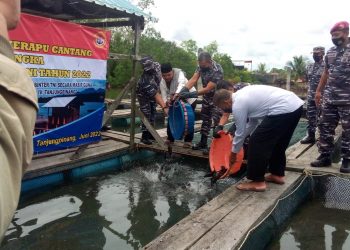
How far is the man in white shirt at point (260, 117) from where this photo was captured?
13.3 ft

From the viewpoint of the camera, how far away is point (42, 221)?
13.2ft

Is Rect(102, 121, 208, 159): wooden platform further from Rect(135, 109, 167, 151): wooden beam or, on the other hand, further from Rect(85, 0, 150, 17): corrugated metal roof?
Rect(85, 0, 150, 17): corrugated metal roof

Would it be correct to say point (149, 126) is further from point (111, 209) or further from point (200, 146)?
point (111, 209)

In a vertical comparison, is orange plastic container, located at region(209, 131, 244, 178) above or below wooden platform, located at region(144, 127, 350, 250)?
above

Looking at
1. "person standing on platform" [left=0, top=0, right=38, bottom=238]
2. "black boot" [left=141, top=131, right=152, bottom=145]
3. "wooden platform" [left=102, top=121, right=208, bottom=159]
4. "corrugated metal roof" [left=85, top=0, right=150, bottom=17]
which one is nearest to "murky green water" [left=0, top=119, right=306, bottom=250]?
"wooden platform" [left=102, top=121, right=208, bottom=159]

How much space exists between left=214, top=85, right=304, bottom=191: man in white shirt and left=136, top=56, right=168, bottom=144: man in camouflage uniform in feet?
8.04

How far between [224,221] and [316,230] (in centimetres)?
139

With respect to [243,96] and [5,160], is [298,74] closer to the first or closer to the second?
[243,96]

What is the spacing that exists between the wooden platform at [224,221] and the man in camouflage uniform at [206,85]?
1.99 m

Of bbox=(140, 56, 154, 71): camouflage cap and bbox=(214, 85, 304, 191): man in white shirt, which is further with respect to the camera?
bbox=(140, 56, 154, 71): camouflage cap

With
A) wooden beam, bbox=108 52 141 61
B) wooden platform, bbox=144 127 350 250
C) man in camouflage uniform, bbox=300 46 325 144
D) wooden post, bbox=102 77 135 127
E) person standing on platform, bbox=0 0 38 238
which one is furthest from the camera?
man in camouflage uniform, bbox=300 46 325 144

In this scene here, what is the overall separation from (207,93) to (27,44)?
119 inches

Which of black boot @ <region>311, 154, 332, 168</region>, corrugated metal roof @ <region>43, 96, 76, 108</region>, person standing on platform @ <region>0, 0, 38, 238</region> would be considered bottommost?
black boot @ <region>311, 154, 332, 168</region>

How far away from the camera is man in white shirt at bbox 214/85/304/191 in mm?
4039
